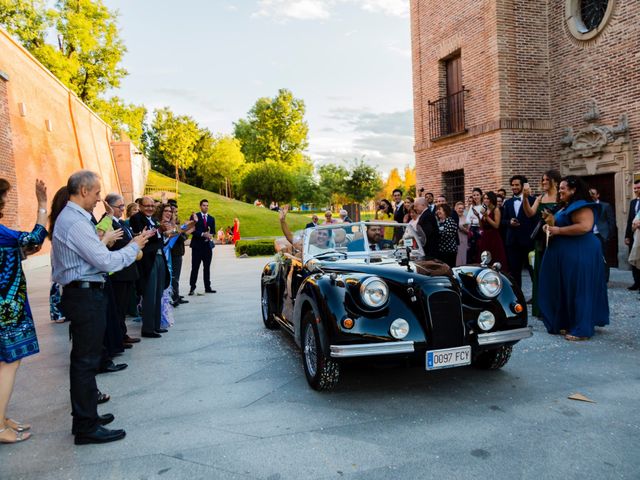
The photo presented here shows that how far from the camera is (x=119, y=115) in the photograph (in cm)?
3919

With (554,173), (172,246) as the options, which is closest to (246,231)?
(172,246)

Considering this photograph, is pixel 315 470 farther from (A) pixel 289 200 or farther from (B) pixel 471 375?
(A) pixel 289 200

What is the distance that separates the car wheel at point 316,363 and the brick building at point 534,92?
10.2 meters

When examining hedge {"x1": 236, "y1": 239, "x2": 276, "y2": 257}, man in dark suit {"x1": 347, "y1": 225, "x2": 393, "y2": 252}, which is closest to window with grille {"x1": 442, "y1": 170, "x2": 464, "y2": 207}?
hedge {"x1": 236, "y1": 239, "x2": 276, "y2": 257}

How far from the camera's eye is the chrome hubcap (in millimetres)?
4293

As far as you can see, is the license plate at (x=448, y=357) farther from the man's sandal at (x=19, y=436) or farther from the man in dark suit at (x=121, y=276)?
the man in dark suit at (x=121, y=276)

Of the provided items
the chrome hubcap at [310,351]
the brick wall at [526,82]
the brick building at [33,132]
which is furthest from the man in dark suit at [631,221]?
the brick building at [33,132]

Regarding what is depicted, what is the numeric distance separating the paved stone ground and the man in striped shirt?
192 mm

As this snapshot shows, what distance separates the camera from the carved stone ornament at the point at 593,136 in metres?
11.2

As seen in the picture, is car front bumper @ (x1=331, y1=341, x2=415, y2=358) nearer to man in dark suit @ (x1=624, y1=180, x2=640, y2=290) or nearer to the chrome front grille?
the chrome front grille

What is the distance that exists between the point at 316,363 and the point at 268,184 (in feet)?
179

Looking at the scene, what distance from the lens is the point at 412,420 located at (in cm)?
363

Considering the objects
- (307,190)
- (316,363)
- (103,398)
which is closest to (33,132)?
(103,398)

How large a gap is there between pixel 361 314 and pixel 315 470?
1324 mm
